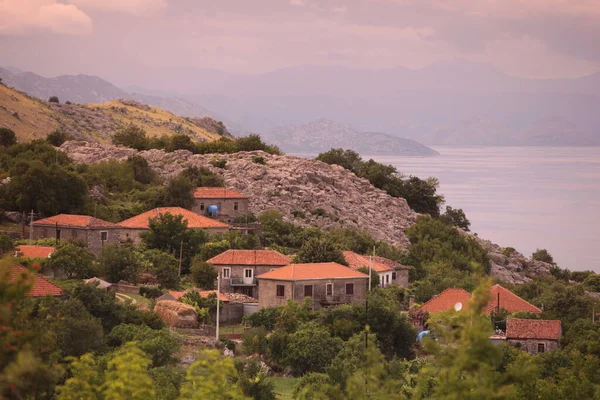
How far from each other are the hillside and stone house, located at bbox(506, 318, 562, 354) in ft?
200

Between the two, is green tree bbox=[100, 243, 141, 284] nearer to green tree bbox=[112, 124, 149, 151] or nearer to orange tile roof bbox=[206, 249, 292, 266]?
orange tile roof bbox=[206, 249, 292, 266]

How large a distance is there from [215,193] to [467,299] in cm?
2289

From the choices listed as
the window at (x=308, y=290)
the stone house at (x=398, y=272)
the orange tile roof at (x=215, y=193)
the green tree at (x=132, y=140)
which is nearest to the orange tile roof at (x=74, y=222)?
the orange tile roof at (x=215, y=193)

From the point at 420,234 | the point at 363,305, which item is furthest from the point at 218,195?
the point at 363,305

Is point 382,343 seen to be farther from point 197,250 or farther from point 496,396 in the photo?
point 496,396

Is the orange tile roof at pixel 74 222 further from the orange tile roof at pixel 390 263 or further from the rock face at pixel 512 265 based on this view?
the rock face at pixel 512 265

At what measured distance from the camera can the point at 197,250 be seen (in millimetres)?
54344

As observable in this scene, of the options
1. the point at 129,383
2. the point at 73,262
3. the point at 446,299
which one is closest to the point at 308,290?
the point at 446,299

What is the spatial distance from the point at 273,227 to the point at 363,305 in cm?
1978

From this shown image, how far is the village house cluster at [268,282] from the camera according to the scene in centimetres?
4281

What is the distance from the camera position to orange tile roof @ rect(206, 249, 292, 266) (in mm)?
49312

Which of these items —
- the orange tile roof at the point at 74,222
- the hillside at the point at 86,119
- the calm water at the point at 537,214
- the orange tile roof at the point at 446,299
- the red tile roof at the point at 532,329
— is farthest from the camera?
the calm water at the point at 537,214

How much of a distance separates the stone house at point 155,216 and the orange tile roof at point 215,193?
4.27 m

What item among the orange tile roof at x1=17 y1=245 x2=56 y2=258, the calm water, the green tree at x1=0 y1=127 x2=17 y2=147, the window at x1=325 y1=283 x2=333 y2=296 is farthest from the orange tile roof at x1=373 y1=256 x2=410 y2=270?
the green tree at x1=0 y1=127 x2=17 y2=147
